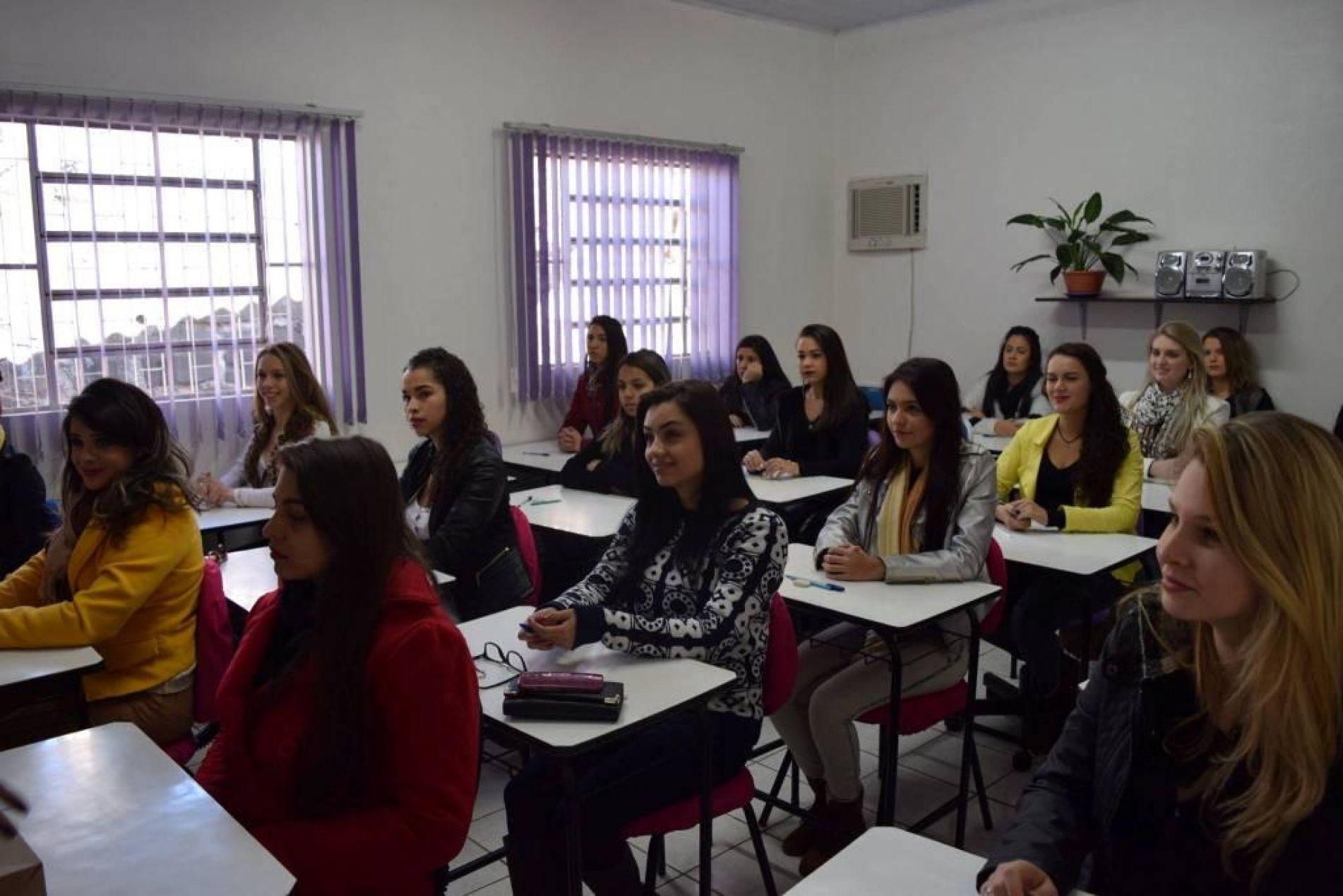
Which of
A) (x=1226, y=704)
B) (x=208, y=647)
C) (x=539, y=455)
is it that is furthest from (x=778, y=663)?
(x=539, y=455)

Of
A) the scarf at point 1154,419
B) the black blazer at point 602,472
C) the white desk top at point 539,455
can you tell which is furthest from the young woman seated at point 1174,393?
the white desk top at point 539,455

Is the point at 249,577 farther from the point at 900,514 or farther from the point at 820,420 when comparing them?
the point at 820,420

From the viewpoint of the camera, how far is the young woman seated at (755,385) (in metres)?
6.52

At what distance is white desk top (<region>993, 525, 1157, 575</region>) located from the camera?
124 inches

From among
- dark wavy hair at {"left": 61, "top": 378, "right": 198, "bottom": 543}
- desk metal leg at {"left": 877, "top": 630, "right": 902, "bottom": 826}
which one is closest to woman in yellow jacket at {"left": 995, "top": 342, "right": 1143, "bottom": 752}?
desk metal leg at {"left": 877, "top": 630, "right": 902, "bottom": 826}

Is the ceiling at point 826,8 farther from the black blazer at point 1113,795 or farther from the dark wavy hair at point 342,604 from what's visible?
the black blazer at point 1113,795

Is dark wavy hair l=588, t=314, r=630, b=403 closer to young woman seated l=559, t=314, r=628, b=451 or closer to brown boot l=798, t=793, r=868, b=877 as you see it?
young woman seated l=559, t=314, r=628, b=451

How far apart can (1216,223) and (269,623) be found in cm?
599

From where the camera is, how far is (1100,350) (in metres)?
6.71

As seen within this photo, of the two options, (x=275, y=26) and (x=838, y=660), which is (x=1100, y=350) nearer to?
(x=838, y=660)

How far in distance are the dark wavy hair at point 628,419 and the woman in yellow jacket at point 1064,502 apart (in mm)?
1622

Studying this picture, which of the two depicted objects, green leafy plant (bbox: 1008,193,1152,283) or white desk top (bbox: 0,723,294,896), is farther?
green leafy plant (bbox: 1008,193,1152,283)

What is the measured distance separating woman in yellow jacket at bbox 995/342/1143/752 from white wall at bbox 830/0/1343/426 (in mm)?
2974

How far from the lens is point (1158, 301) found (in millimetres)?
6281
